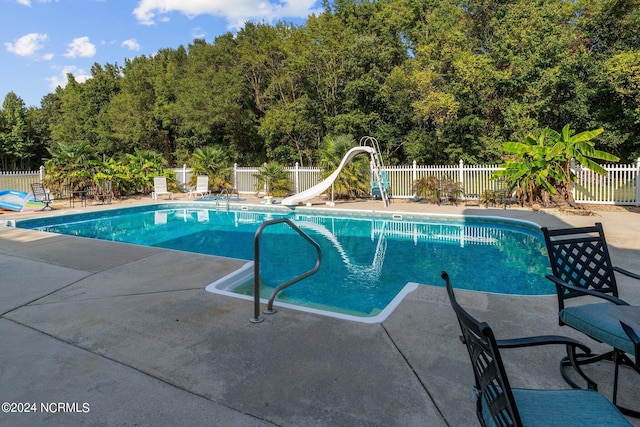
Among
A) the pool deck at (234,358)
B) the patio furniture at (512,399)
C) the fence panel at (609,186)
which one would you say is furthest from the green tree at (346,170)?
the patio furniture at (512,399)

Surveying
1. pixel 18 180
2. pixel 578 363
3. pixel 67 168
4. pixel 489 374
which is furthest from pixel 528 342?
pixel 18 180

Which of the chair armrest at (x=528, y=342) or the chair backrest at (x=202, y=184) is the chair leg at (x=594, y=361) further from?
the chair backrest at (x=202, y=184)

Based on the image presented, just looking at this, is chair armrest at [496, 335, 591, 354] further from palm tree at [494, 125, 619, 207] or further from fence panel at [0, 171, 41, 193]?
fence panel at [0, 171, 41, 193]

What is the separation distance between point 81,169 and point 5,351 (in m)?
14.1

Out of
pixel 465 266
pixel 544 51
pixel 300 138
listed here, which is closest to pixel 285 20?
pixel 300 138

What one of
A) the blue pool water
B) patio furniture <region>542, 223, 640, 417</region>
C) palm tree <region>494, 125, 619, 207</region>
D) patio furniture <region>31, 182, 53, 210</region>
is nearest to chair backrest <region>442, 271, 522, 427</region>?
patio furniture <region>542, 223, 640, 417</region>

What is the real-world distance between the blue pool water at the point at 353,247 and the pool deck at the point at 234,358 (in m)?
1.26

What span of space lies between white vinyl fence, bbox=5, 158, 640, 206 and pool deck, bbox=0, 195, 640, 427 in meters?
9.29

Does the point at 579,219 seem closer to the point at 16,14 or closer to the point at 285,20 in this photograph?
the point at 16,14

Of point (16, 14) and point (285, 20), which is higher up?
point (285, 20)

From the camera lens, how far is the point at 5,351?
9.18 feet

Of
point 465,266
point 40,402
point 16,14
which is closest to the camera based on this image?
point 40,402

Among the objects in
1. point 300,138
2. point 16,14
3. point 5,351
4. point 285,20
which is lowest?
point 5,351

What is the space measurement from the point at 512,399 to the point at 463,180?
540 inches
